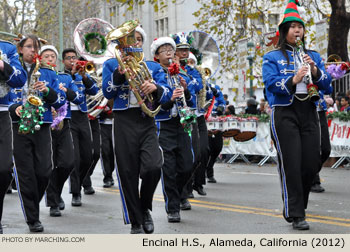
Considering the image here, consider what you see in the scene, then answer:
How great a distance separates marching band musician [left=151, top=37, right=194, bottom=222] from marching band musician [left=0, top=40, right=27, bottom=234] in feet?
6.24

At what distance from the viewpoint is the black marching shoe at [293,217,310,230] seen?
8323 mm

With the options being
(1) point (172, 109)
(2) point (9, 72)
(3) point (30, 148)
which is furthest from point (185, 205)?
(2) point (9, 72)

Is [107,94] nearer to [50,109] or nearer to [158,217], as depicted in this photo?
[50,109]

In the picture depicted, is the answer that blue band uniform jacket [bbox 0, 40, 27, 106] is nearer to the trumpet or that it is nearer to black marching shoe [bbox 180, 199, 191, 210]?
black marching shoe [bbox 180, 199, 191, 210]

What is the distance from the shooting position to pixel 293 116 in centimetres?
856

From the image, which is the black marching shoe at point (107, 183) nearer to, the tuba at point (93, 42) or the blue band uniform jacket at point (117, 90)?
the tuba at point (93, 42)

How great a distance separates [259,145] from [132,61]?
13030 millimetres

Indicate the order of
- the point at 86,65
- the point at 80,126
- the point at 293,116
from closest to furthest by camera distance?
the point at 293,116, the point at 86,65, the point at 80,126

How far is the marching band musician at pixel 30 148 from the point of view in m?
8.97

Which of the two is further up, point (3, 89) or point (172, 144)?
point (3, 89)

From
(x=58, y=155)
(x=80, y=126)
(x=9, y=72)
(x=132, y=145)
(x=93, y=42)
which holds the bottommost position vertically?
(x=58, y=155)

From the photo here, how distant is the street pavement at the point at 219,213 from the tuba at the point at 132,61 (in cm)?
145

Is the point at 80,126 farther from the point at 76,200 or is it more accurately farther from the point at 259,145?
the point at 259,145

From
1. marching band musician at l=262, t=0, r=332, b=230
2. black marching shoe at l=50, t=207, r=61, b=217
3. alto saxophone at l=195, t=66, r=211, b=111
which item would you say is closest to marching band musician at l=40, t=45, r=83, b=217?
black marching shoe at l=50, t=207, r=61, b=217
